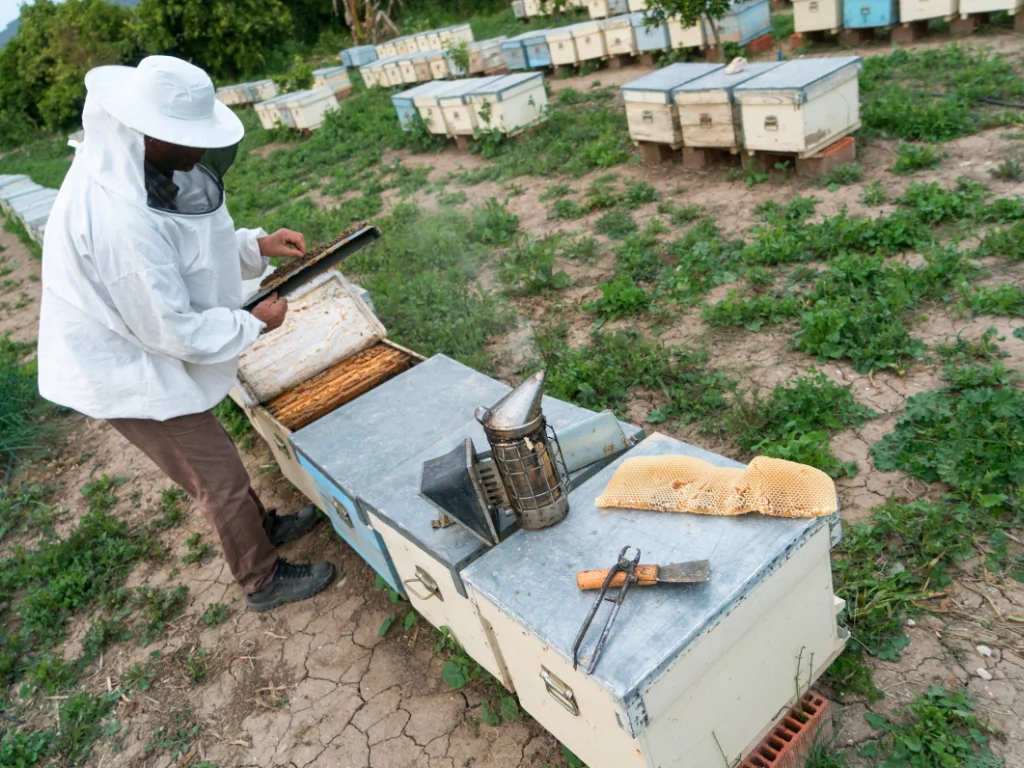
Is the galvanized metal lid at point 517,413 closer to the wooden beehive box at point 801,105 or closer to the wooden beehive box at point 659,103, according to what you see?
the wooden beehive box at point 801,105

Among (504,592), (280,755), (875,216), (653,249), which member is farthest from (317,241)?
(504,592)

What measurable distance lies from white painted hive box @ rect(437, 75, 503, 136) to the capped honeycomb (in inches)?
271

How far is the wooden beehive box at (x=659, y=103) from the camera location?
5.85 m

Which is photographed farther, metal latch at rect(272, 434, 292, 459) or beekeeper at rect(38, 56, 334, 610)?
metal latch at rect(272, 434, 292, 459)

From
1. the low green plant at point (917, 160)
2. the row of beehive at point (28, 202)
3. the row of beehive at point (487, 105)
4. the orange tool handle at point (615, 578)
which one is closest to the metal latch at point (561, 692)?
the orange tool handle at point (615, 578)

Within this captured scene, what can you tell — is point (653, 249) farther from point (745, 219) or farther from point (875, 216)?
point (875, 216)

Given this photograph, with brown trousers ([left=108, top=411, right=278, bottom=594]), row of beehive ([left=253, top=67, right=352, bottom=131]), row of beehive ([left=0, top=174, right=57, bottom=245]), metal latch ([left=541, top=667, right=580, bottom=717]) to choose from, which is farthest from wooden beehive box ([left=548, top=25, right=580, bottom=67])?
metal latch ([left=541, top=667, right=580, bottom=717])

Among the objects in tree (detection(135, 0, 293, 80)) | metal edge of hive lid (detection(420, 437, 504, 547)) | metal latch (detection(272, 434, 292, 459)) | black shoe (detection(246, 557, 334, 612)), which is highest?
tree (detection(135, 0, 293, 80))

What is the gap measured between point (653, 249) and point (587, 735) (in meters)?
3.75

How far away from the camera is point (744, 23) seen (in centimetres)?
884

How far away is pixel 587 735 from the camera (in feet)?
5.46

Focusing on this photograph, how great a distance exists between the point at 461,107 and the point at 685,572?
24.4 ft

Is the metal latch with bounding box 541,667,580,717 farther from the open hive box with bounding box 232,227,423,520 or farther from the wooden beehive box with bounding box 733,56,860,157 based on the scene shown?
the wooden beehive box with bounding box 733,56,860,157

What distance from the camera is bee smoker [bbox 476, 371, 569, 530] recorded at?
1723 mm
